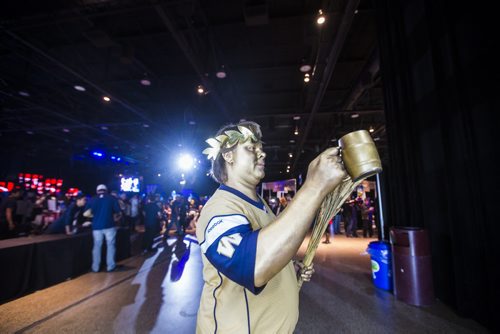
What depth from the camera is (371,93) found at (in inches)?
355

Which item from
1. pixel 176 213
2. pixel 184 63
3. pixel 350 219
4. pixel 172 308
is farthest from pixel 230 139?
pixel 350 219

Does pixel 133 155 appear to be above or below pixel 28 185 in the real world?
above

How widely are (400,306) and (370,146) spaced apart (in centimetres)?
370

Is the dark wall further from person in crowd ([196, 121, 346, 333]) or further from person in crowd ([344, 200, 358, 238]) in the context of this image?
person in crowd ([344, 200, 358, 238])

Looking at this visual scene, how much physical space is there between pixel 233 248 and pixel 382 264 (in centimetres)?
409

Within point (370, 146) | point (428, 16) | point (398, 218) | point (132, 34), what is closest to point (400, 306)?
point (398, 218)

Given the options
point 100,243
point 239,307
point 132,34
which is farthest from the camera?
point 132,34

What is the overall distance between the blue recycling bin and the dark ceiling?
12.4ft

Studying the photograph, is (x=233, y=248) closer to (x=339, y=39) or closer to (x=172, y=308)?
(x=172, y=308)

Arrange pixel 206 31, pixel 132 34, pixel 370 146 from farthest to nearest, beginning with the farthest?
pixel 132 34 < pixel 206 31 < pixel 370 146

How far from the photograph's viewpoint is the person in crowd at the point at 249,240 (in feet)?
1.92

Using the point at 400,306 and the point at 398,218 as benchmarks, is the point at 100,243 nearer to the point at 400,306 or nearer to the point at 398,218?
the point at 400,306

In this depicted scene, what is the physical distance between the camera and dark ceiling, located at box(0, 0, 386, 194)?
4.71 m

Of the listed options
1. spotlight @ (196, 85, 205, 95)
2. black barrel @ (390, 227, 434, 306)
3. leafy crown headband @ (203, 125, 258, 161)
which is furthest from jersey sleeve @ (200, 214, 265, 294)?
spotlight @ (196, 85, 205, 95)
